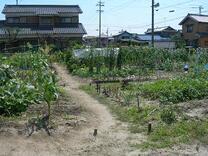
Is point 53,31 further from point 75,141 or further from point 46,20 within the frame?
point 75,141

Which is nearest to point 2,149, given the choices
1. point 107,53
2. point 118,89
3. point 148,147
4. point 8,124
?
point 8,124

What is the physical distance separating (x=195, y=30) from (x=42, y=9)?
17591mm

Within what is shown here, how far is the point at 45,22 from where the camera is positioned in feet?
136

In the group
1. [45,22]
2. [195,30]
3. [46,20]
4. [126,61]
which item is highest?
[46,20]

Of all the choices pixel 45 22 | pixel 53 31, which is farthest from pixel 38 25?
pixel 53 31

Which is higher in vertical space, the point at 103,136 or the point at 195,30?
the point at 195,30

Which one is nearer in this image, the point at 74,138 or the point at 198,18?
the point at 74,138

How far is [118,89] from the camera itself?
1280cm

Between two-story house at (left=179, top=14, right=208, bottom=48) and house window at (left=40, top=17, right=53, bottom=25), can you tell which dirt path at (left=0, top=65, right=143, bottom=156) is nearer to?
house window at (left=40, top=17, right=53, bottom=25)

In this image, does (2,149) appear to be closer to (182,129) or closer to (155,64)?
(182,129)

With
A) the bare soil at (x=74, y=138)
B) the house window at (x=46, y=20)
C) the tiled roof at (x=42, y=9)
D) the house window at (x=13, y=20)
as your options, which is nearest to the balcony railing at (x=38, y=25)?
the house window at (x=13, y=20)

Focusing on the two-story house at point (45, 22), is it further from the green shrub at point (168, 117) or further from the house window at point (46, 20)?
the green shrub at point (168, 117)

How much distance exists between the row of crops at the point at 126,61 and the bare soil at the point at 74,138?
31.1 ft

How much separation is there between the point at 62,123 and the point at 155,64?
13.1 metres
